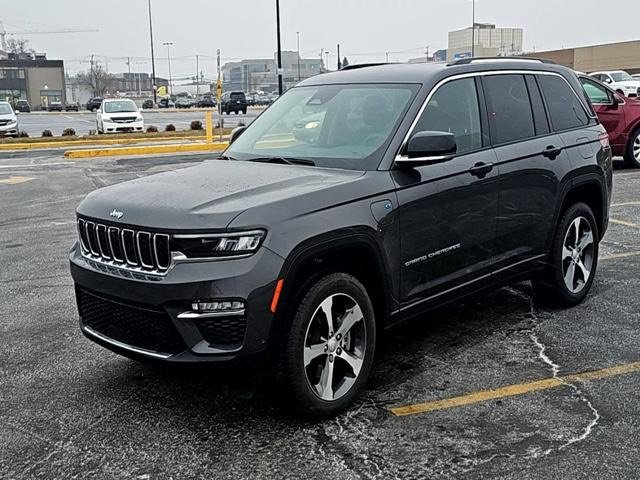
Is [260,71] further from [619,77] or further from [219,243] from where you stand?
[219,243]

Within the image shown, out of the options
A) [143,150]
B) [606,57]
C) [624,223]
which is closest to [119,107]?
[143,150]

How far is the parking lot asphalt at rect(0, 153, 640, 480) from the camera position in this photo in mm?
3508

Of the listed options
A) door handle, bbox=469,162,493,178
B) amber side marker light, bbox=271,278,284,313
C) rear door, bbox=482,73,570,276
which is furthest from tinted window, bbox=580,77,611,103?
amber side marker light, bbox=271,278,284,313

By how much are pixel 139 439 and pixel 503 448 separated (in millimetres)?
1895

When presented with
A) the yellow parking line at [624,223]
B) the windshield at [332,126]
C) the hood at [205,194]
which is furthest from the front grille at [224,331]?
the yellow parking line at [624,223]

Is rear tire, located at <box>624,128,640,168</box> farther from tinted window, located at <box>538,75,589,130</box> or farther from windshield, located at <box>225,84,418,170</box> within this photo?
windshield, located at <box>225,84,418,170</box>

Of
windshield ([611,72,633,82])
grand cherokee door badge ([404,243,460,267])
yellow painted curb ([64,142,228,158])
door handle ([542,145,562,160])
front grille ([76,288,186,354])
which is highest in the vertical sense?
windshield ([611,72,633,82])

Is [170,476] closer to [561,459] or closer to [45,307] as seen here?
[561,459]

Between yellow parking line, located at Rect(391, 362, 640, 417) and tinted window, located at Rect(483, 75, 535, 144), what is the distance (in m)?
1.71

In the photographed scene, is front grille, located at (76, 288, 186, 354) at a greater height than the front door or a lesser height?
lesser

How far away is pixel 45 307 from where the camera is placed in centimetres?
621

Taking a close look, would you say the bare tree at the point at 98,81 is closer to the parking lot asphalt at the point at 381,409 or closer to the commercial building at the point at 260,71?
the commercial building at the point at 260,71

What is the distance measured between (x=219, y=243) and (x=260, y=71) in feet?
513

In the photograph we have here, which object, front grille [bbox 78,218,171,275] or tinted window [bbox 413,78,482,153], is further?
tinted window [bbox 413,78,482,153]
